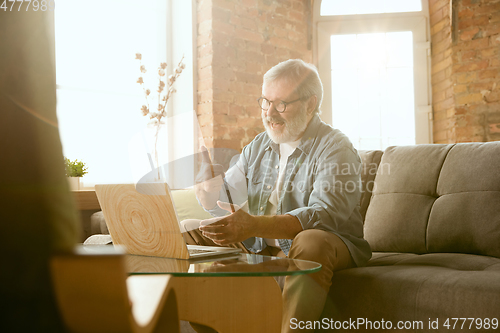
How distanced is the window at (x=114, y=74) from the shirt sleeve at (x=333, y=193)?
55.9 inches

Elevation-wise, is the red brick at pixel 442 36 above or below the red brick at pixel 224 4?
below

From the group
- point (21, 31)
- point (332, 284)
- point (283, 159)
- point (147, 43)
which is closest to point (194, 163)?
point (147, 43)

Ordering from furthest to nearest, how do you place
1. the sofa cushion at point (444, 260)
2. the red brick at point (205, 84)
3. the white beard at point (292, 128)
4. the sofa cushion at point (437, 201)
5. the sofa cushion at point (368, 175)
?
the red brick at point (205, 84) < the sofa cushion at point (368, 175) < the white beard at point (292, 128) < the sofa cushion at point (437, 201) < the sofa cushion at point (444, 260)

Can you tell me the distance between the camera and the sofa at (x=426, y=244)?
3.98 ft

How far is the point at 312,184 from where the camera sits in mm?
1681

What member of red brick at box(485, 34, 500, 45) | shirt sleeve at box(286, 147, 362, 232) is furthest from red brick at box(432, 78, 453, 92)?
shirt sleeve at box(286, 147, 362, 232)

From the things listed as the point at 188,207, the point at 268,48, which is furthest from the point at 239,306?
the point at 268,48

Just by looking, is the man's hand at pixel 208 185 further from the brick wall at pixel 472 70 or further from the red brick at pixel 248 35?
the brick wall at pixel 472 70

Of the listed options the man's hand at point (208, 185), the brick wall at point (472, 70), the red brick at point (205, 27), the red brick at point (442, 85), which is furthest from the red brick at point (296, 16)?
the man's hand at point (208, 185)

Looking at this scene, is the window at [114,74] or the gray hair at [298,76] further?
the window at [114,74]

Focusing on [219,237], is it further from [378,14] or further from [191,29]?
[378,14]

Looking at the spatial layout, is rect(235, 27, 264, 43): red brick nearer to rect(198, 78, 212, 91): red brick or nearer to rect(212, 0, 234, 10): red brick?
rect(212, 0, 234, 10): red brick

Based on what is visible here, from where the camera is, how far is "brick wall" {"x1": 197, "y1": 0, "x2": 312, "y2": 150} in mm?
3145

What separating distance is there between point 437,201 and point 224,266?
3.64 feet
